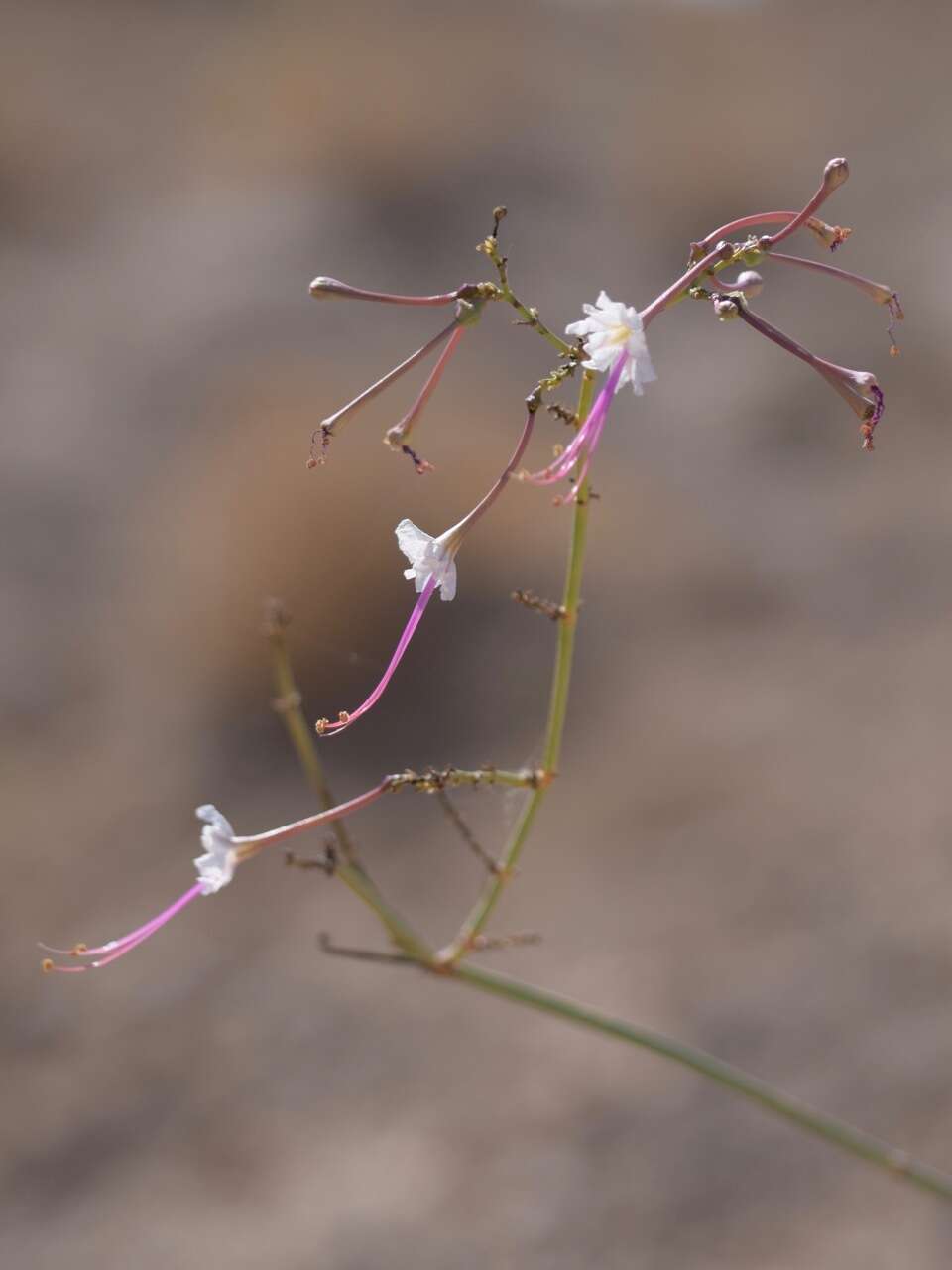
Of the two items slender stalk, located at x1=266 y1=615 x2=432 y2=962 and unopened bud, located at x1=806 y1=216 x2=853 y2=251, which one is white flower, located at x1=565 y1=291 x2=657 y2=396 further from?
slender stalk, located at x1=266 y1=615 x2=432 y2=962

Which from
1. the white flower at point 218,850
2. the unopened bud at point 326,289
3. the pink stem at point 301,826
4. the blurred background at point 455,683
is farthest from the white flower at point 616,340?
the blurred background at point 455,683

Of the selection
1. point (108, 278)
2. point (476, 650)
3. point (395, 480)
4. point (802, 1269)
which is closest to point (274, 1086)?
point (802, 1269)

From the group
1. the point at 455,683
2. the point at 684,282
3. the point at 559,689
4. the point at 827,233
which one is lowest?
the point at 559,689

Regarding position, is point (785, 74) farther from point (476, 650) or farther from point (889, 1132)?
point (889, 1132)

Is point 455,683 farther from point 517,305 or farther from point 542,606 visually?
point 517,305

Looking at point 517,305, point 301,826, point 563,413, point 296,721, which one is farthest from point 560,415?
point 296,721

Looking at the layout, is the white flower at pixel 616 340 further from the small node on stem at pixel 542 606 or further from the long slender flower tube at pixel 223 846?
the long slender flower tube at pixel 223 846
